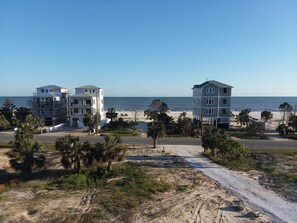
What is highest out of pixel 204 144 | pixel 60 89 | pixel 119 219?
pixel 60 89

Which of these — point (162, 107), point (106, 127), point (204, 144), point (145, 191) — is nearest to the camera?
point (145, 191)

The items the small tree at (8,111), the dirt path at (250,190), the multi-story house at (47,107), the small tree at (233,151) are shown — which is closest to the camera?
the dirt path at (250,190)

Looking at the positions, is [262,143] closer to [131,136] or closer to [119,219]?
[131,136]

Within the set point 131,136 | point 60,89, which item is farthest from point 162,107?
point 60,89

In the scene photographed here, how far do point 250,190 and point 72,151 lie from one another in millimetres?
19715

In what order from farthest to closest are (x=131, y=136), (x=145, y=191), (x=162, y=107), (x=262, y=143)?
1. (x=162, y=107)
2. (x=131, y=136)
3. (x=262, y=143)
4. (x=145, y=191)

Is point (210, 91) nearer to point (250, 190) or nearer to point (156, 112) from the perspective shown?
point (156, 112)

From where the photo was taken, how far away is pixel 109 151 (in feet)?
109

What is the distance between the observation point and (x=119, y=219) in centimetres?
2214

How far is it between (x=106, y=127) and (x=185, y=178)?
140 feet

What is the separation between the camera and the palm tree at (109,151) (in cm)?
3303

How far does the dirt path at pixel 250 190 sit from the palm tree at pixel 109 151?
10262 millimetres

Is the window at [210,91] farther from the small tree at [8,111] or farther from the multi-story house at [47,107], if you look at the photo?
the small tree at [8,111]

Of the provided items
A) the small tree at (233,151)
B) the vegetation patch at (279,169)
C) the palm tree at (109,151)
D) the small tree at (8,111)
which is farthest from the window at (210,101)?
the small tree at (8,111)
